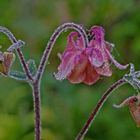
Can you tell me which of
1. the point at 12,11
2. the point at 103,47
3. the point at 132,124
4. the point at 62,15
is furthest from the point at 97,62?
the point at 62,15

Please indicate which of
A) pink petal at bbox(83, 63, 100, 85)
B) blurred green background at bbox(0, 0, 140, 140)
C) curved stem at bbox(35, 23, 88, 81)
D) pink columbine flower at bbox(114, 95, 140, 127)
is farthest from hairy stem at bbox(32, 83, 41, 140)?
blurred green background at bbox(0, 0, 140, 140)

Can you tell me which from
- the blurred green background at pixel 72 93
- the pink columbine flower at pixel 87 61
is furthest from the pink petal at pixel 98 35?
the blurred green background at pixel 72 93

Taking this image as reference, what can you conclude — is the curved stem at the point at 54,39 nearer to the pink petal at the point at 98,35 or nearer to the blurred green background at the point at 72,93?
the pink petal at the point at 98,35

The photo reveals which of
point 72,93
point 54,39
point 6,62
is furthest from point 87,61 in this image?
point 72,93

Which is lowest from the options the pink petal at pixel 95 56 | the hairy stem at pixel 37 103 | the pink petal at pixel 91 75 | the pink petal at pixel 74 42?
the hairy stem at pixel 37 103

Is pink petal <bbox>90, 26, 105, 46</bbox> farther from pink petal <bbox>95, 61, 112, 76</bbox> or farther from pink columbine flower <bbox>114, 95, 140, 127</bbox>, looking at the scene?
pink columbine flower <bbox>114, 95, 140, 127</bbox>

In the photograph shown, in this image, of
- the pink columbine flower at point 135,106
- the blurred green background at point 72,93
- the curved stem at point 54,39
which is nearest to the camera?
the curved stem at point 54,39
